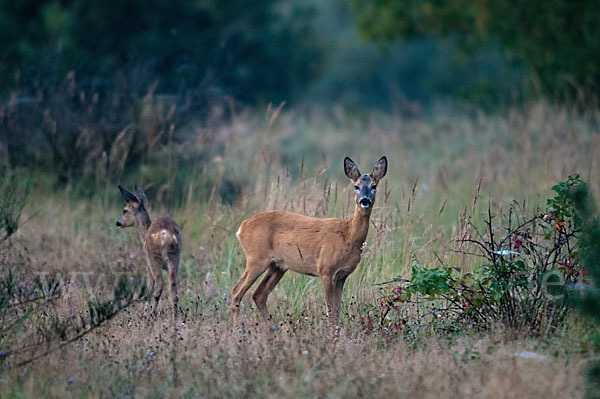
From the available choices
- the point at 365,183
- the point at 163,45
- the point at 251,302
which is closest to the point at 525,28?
the point at 163,45

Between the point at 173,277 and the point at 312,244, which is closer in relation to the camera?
the point at 312,244

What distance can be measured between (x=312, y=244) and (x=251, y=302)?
1.07 m

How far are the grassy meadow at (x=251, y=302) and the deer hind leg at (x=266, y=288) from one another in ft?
0.33

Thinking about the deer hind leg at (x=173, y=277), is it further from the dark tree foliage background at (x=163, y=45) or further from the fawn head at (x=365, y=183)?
the dark tree foliage background at (x=163, y=45)

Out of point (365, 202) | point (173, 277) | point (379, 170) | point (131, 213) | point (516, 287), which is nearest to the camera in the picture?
point (516, 287)

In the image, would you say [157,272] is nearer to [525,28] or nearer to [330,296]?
[330,296]

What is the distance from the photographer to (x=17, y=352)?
521 centimetres

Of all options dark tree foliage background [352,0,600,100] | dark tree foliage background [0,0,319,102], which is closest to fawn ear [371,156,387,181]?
dark tree foliage background [0,0,319,102]

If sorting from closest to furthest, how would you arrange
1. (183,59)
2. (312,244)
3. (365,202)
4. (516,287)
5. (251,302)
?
(516,287) < (365,202) < (312,244) < (251,302) < (183,59)

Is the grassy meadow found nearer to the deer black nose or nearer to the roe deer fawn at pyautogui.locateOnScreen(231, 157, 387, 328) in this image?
the roe deer fawn at pyautogui.locateOnScreen(231, 157, 387, 328)

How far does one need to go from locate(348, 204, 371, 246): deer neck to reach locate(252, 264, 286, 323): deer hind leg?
2.96 feet

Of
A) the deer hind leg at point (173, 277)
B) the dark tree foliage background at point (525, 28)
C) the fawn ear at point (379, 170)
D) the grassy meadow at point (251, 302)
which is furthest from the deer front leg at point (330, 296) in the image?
the dark tree foliage background at point (525, 28)

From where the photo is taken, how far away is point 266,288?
702 centimetres

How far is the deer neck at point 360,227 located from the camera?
6504 millimetres
